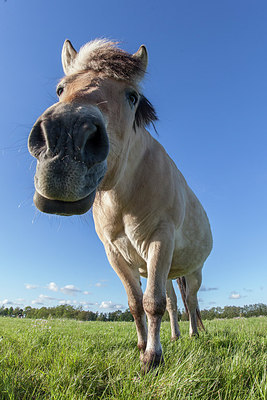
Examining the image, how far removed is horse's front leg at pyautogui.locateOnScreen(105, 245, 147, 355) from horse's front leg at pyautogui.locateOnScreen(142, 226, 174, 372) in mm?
652

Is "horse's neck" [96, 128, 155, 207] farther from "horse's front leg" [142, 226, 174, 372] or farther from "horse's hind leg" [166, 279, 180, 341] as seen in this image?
"horse's hind leg" [166, 279, 180, 341]

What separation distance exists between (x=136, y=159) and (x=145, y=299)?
5.29 ft

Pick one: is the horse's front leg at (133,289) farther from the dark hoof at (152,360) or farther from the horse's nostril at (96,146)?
the horse's nostril at (96,146)

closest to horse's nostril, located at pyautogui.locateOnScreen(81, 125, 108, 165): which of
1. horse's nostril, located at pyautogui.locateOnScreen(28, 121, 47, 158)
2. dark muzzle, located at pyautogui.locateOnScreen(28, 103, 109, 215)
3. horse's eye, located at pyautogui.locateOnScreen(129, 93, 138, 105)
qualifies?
dark muzzle, located at pyautogui.locateOnScreen(28, 103, 109, 215)

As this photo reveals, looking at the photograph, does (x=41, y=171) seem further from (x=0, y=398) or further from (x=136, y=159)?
(x=136, y=159)

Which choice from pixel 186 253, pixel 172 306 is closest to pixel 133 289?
pixel 186 253

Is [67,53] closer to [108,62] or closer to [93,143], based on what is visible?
[108,62]

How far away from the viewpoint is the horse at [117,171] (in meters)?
1.76

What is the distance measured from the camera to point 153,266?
2.66m

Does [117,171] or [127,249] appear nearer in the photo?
[117,171]

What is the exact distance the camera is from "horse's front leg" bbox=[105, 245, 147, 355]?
312cm

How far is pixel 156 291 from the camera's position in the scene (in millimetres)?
2518

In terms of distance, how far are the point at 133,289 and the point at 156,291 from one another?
79 centimetres

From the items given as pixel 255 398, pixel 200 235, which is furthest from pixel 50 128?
pixel 200 235
